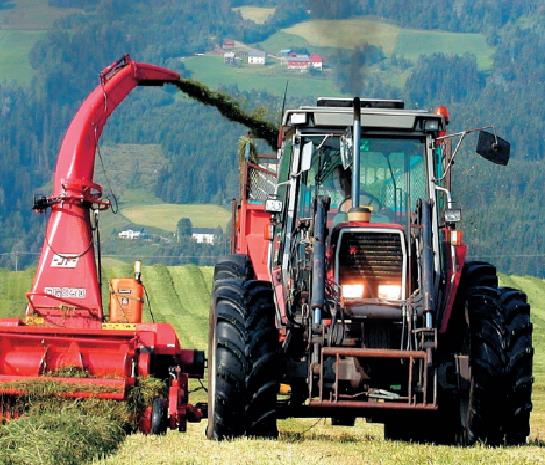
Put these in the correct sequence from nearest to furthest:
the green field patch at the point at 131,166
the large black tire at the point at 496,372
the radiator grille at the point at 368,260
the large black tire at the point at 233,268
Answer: the radiator grille at the point at 368,260 → the large black tire at the point at 496,372 → the large black tire at the point at 233,268 → the green field patch at the point at 131,166

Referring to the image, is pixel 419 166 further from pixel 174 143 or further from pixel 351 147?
pixel 174 143

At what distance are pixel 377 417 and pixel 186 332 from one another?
114ft

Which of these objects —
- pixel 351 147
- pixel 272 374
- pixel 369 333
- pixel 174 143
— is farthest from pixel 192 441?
pixel 174 143

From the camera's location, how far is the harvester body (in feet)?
55.5

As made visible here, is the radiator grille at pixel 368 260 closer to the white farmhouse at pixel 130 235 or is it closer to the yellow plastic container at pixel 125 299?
the yellow plastic container at pixel 125 299

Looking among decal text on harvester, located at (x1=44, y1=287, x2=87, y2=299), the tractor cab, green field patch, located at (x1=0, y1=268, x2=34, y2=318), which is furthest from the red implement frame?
green field patch, located at (x1=0, y1=268, x2=34, y2=318)

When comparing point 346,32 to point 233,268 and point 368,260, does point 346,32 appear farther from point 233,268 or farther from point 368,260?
point 368,260

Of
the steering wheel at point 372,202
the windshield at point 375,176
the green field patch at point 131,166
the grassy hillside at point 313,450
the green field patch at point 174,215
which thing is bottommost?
→ the grassy hillside at point 313,450

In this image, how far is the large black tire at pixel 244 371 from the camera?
15.1 m

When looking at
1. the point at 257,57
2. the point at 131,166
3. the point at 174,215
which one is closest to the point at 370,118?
the point at 174,215

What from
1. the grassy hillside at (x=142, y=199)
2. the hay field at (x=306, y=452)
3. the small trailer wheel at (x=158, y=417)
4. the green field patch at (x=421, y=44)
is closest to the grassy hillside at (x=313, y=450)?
the hay field at (x=306, y=452)

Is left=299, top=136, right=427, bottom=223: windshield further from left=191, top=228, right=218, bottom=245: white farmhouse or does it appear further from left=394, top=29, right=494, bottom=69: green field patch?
left=394, top=29, right=494, bottom=69: green field patch

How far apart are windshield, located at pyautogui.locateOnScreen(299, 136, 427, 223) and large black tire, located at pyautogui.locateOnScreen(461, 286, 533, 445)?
3.79 feet

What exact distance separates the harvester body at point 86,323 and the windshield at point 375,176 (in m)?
2.88
